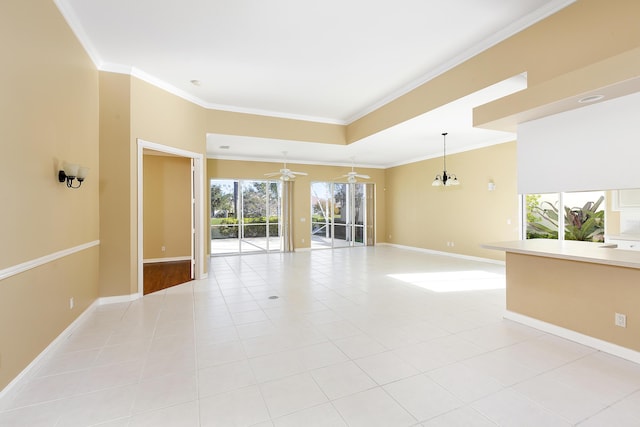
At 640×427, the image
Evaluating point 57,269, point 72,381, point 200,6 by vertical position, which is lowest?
point 72,381

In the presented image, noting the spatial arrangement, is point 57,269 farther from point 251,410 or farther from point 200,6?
point 200,6

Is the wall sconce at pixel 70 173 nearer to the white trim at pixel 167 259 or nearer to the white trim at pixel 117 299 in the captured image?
the white trim at pixel 117 299

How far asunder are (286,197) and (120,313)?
594 cm

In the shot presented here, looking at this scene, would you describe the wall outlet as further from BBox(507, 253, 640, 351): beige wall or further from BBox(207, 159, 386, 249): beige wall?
BBox(207, 159, 386, 249): beige wall

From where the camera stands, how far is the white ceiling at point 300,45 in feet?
9.93

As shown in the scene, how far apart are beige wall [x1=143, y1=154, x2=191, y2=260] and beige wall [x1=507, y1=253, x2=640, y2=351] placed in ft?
24.0

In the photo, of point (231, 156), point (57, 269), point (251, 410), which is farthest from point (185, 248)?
point (251, 410)

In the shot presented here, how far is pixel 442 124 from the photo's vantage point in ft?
17.6

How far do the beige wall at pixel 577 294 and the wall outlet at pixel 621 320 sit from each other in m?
0.03

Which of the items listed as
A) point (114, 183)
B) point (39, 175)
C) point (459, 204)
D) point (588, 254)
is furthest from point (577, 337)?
point (114, 183)

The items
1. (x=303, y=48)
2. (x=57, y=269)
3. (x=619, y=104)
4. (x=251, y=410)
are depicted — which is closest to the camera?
(x=251, y=410)

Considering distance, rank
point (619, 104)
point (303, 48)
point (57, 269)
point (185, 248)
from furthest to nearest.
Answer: point (185, 248)
point (303, 48)
point (57, 269)
point (619, 104)

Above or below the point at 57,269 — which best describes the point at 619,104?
above

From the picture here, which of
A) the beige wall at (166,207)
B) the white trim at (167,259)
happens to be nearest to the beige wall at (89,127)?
the beige wall at (166,207)
